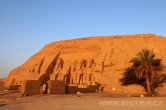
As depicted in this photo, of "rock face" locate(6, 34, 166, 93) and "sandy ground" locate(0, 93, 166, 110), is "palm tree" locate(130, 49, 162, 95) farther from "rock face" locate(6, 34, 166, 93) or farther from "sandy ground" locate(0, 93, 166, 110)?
"sandy ground" locate(0, 93, 166, 110)

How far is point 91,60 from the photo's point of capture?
119ft

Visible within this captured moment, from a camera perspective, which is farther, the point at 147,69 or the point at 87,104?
the point at 147,69

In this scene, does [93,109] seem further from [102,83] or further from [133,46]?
[133,46]

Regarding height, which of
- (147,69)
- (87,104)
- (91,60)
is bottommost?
(87,104)

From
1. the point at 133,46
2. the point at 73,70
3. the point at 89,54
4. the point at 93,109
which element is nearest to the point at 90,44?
the point at 89,54

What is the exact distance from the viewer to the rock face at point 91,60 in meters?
31.8

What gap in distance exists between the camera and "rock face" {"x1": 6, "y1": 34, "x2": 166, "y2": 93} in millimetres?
31828

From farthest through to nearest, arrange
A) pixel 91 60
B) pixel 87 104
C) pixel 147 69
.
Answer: pixel 91 60 → pixel 147 69 → pixel 87 104

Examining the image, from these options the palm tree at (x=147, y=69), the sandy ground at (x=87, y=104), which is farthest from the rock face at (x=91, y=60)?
the sandy ground at (x=87, y=104)

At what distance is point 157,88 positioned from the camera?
2705 centimetres

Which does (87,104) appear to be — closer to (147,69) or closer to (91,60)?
(147,69)

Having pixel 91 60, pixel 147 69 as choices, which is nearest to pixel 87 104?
pixel 147 69

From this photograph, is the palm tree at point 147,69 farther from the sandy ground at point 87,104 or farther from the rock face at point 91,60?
the sandy ground at point 87,104

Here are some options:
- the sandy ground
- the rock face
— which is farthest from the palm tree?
the sandy ground
